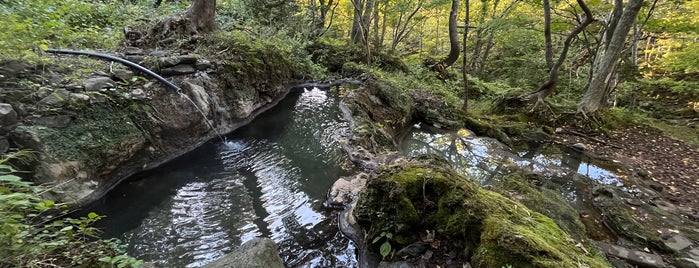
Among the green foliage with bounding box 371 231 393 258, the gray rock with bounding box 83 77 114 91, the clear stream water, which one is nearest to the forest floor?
the clear stream water

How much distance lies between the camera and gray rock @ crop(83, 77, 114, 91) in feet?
16.7

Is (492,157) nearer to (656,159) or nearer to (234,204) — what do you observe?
(656,159)

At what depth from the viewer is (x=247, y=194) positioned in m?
5.04

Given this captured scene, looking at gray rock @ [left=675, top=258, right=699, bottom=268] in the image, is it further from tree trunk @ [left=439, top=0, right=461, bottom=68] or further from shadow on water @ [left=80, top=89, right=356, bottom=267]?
tree trunk @ [left=439, top=0, right=461, bottom=68]

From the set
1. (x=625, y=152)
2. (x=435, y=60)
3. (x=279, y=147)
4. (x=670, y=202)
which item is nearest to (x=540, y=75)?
(x=435, y=60)

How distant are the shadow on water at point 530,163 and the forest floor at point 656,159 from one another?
51 centimetres

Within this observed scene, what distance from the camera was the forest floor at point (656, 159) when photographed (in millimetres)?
5988

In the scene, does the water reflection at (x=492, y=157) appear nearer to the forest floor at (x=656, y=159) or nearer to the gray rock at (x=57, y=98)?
the forest floor at (x=656, y=159)

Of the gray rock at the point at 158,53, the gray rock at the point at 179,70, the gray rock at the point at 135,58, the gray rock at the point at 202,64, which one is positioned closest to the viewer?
the gray rock at the point at 135,58

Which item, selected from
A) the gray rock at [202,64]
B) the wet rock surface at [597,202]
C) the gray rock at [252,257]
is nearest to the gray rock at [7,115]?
the gray rock at [252,257]

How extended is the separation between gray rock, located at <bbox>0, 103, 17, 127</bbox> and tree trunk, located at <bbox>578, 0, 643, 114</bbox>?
41.6 ft

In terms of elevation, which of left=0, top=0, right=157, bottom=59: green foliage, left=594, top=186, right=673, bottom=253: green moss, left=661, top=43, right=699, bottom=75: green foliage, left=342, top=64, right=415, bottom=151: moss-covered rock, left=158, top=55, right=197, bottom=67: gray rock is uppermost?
left=0, top=0, right=157, bottom=59: green foliage

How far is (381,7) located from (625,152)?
40.4 feet

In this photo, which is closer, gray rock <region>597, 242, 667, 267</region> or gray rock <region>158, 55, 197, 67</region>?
gray rock <region>597, 242, 667, 267</region>
